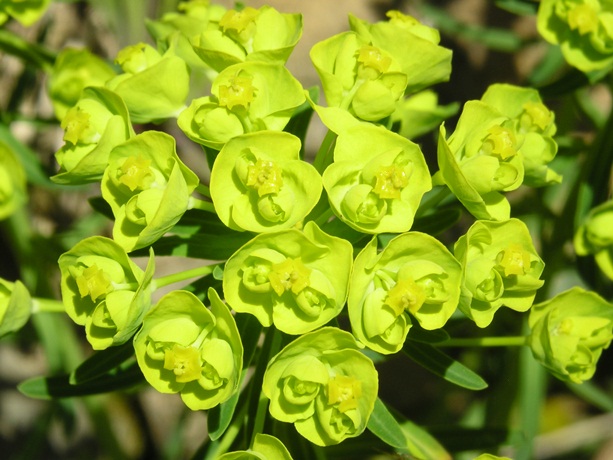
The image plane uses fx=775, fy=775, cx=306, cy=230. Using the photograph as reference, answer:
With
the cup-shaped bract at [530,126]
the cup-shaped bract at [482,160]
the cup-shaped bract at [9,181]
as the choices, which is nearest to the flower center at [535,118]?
the cup-shaped bract at [530,126]

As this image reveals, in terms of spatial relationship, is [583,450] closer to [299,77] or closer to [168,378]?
[299,77]

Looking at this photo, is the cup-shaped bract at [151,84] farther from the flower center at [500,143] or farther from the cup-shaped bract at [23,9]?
the flower center at [500,143]

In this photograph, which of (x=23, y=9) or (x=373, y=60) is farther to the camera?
(x=23, y=9)

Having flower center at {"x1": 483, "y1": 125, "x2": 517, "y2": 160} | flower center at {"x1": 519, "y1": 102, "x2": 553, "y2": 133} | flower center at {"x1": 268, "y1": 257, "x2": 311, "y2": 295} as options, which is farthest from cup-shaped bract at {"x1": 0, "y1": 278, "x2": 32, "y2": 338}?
flower center at {"x1": 519, "y1": 102, "x2": 553, "y2": 133}

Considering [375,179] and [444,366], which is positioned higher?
[375,179]

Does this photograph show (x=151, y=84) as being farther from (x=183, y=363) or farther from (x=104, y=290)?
(x=183, y=363)

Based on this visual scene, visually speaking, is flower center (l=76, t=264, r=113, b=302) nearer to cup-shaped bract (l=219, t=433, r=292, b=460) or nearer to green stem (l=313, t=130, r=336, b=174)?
cup-shaped bract (l=219, t=433, r=292, b=460)

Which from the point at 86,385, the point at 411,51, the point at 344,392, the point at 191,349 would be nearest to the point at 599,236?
the point at 411,51
